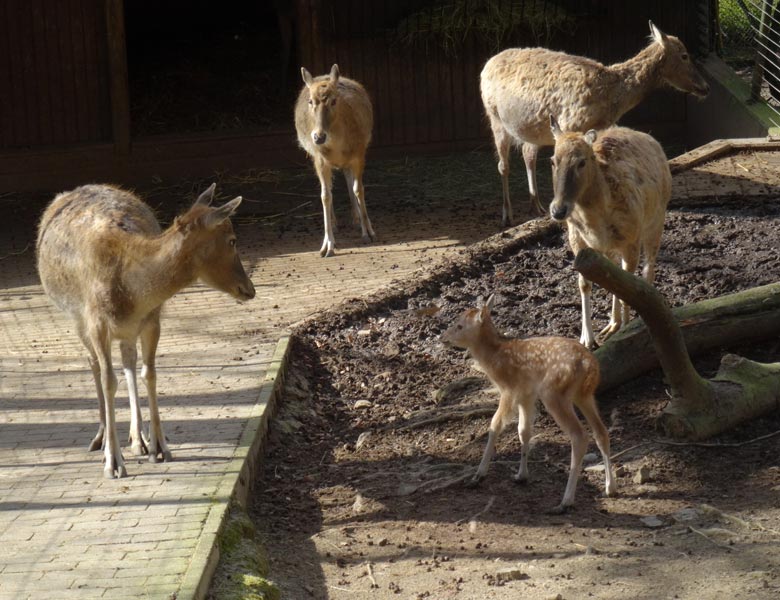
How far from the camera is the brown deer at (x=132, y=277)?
635cm

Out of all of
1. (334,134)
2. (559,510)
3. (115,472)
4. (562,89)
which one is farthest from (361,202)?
(559,510)

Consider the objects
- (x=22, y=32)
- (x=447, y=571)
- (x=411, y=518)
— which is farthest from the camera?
(x=22, y=32)

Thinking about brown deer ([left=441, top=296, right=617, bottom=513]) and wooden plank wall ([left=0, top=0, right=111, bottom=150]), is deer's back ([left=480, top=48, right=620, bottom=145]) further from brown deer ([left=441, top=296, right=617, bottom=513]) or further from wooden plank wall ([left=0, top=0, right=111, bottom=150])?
wooden plank wall ([left=0, top=0, right=111, bottom=150])

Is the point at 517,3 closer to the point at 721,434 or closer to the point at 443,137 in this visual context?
the point at 443,137

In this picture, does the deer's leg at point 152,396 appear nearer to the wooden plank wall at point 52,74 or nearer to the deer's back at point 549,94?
the deer's back at point 549,94

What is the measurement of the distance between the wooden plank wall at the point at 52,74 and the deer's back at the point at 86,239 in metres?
7.75

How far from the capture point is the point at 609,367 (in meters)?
7.32

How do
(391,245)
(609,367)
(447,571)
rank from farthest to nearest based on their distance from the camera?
(391,245) → (609,367) → (447,571)

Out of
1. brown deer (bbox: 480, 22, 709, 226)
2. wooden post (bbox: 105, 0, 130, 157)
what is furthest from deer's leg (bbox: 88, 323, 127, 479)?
wooden post (bbox: 105, 0, 130, 157)

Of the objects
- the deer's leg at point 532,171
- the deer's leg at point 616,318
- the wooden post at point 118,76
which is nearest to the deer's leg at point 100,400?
the deer's leg at point 616,318

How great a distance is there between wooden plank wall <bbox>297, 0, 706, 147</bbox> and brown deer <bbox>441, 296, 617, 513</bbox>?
29.6 ft

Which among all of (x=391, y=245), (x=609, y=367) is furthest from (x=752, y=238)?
(x=391, y=245)

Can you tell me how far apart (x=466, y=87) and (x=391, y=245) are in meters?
4.26

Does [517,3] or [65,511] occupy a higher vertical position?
[517,3]
